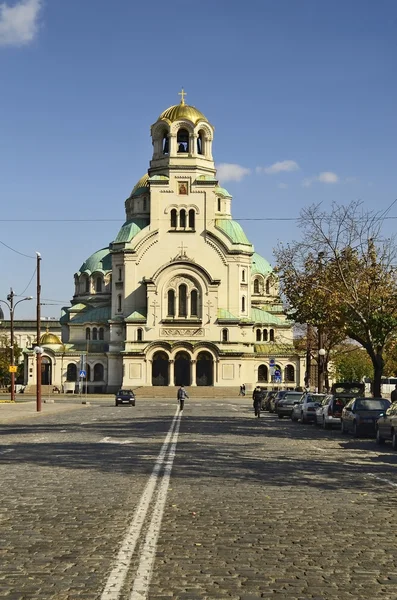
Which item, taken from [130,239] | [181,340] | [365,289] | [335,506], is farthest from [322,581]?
[130,239]

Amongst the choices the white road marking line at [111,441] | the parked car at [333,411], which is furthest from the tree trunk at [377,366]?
the white road marking line at [111,441]

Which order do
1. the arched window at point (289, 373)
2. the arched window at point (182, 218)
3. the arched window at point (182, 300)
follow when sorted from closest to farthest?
the arched window at point (182, 300), the arched window at point (182, 218), the arched window at point (289, 373)

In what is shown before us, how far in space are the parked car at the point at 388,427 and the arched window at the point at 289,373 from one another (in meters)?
74.8

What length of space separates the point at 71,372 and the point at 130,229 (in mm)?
17203

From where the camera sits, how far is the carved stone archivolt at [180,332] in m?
96.6

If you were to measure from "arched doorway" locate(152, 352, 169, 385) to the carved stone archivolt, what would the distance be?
215cm

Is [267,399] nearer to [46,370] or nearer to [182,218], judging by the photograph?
[182,218]

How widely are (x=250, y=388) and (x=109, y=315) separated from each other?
19571 mm

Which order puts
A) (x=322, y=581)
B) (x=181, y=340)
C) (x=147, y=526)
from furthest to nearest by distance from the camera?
1. (x=181, y=340)
2. (x=147, y=526)
3. (x=322, y=581)

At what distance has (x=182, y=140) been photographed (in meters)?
104

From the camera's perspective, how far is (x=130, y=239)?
103 metres

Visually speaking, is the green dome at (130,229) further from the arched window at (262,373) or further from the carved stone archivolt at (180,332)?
the arched window at (262,373)

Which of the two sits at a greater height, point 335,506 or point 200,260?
point 200,260

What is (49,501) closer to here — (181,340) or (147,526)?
(147,526)
